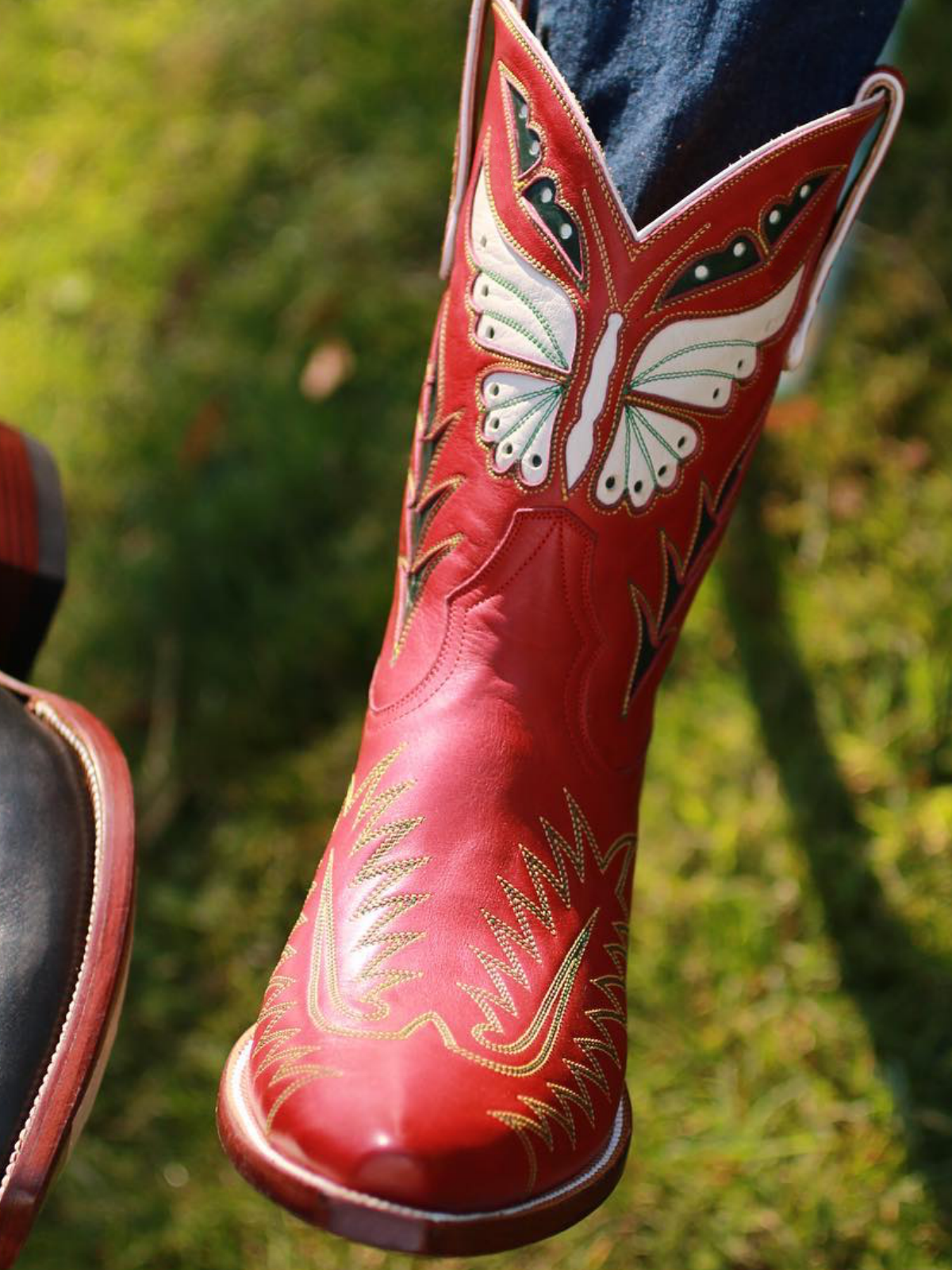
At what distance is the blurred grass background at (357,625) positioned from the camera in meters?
1.33

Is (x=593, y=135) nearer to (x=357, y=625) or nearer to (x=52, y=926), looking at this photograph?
(x=52, y=926)

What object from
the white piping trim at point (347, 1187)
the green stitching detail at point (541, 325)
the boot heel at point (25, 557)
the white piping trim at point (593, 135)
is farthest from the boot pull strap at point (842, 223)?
the boot heel at point (25, 557)

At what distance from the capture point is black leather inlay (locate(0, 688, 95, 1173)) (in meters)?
0.98

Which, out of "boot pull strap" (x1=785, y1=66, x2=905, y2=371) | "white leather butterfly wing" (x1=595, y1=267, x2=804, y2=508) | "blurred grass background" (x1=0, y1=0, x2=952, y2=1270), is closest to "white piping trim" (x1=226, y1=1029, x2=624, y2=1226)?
"blurred grass background" (x1=0, y1=0, x2=952, y2=1270)

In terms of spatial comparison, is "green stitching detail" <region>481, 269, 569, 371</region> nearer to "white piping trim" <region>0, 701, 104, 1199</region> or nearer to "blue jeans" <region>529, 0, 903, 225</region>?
"blue jeans" <region>529, 0, 903, 225</region>

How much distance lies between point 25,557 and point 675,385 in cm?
68

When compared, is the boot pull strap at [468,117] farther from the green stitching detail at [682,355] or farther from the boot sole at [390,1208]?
the boot sole at [390,1208]

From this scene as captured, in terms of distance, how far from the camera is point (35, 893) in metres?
1.04

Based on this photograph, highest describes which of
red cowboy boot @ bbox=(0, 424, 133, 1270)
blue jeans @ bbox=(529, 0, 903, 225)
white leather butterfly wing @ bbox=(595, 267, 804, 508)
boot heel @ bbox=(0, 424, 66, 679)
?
blue jeans @ bbox=(529, 0, 903, 225)

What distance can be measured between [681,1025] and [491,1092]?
1.69 feet

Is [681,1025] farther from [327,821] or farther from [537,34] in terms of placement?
[537,34]

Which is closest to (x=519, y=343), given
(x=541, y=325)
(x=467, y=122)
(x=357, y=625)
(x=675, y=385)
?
(x=541, y=325)

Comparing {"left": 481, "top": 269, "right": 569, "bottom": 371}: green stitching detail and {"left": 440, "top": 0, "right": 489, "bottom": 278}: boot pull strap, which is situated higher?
{"left": 440, "top": 0, "right": 489, "bottom": 278}: boot pull strap

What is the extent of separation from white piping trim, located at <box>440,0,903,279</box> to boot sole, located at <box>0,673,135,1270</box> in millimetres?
529
